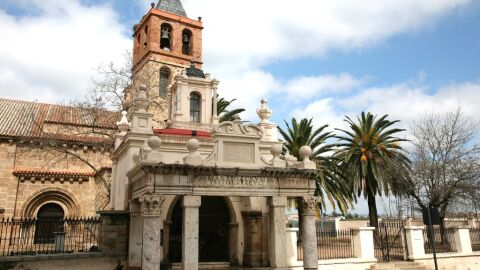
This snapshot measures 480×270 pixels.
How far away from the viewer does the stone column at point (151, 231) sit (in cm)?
1012

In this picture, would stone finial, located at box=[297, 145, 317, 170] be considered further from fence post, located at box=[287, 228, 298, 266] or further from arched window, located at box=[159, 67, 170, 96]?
arched window, located at box=[159, 67, 170, 96]

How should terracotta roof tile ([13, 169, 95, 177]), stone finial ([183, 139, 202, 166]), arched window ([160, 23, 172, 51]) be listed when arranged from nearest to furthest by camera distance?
stone finial ([183, 139, 202, 166])
terracotta roof tile ([13, 169, 95, 177])
arched window ([160, 23, 172, 51])

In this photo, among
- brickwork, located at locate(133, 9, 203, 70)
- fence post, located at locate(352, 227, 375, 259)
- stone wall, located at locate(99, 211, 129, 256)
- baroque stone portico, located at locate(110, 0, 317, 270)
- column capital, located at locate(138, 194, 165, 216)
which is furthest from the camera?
brickwork, located at locate(133, 9, 203, 70)

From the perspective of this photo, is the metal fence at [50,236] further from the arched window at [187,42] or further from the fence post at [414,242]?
the arched window at [187,42]

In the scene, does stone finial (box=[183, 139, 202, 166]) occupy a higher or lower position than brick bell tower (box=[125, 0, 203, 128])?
lower

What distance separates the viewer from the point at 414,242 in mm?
17328

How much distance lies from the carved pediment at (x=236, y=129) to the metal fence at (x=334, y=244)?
7.10 m

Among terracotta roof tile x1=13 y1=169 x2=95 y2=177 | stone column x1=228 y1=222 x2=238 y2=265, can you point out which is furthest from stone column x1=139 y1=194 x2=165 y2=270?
terracotta roof tile x1=13 y1=169 x2=95 y2=177

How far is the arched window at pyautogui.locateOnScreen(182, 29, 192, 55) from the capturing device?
118ft

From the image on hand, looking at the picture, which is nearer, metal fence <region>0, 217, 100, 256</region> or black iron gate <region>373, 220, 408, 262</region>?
metal fence <region>0, 217, 100, 256</region>

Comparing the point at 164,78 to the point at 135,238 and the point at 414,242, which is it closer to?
the point at 135,238

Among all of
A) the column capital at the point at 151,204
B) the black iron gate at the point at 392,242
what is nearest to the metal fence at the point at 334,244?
the black iron gate at the point at 392,242

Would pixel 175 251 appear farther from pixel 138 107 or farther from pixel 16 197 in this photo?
pixel 16 197

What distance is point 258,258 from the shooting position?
13.9 m
